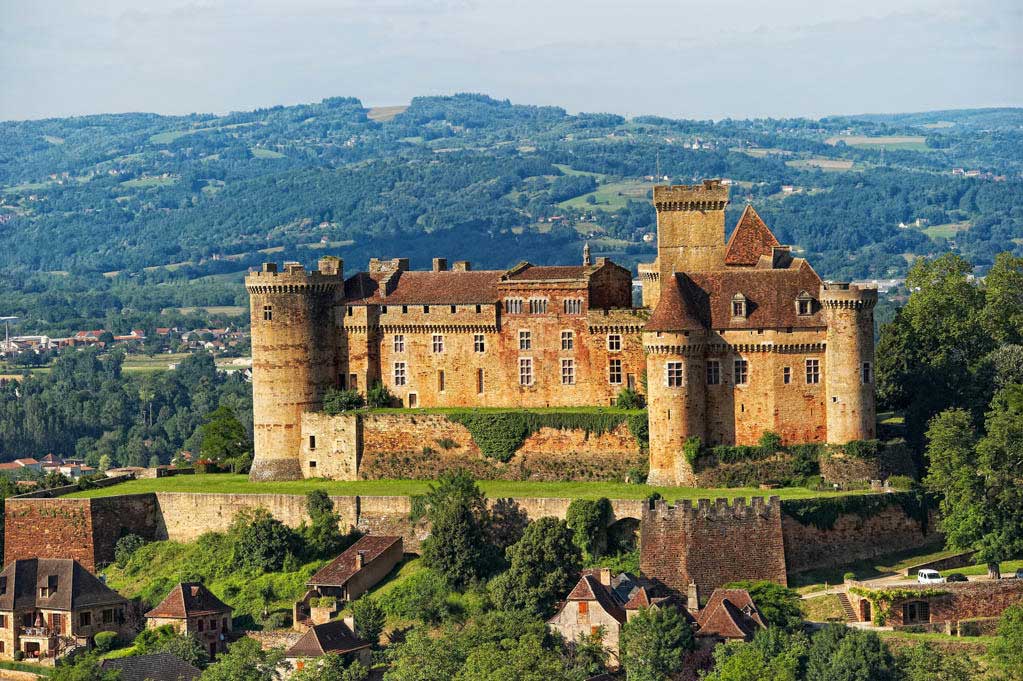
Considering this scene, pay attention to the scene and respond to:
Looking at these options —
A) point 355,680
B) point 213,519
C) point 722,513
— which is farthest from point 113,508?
point 722,513

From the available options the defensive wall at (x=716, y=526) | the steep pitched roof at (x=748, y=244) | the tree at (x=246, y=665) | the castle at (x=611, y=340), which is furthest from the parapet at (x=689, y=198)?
the tree at (x=246, y=665)

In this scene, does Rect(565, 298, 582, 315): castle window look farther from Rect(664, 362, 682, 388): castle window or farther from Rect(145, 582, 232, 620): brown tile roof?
Rect(145, 582, 232, 620): brown tile roof

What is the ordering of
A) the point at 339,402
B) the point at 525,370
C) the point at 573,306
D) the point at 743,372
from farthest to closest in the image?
the point at 339,402, the point at 525,370, the point at 573,306, the point at 743,372

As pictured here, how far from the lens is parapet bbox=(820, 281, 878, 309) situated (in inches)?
2576

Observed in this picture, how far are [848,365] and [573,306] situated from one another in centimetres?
1099

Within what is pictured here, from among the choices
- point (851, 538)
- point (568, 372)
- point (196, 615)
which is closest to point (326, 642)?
point (196, 615)

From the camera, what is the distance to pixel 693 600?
197ft

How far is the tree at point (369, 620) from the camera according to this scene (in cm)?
6212

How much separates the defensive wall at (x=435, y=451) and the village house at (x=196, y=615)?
847 cm

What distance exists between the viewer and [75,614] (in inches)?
2594

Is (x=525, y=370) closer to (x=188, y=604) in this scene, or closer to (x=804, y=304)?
(x=804, y=304)

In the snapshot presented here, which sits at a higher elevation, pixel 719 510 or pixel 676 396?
pixel 676 396

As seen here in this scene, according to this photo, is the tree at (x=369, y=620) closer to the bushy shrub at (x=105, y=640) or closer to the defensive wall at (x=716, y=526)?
the defensive wall at (x=716, y=526)

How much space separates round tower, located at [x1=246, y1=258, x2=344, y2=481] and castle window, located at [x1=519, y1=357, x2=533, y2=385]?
7.59m
